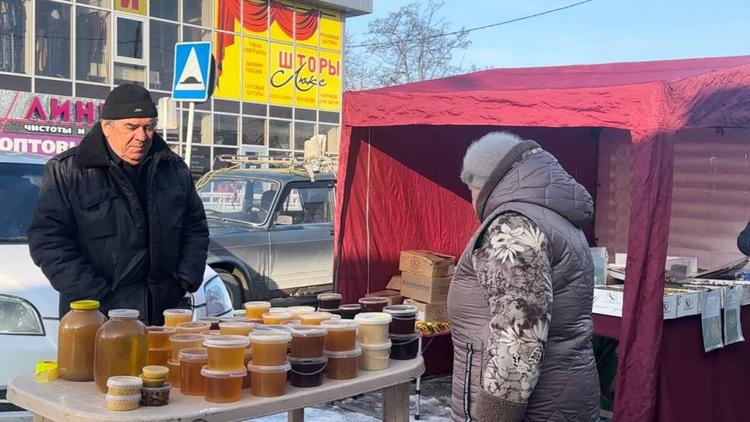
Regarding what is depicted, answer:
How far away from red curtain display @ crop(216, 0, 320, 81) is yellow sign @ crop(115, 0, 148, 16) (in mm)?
2524

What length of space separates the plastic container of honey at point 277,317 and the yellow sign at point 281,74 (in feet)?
76.3

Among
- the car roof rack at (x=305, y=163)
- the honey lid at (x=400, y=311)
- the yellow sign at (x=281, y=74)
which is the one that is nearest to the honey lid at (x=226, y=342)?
the honey lid at (x=400, y=311)

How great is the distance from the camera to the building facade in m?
19.6

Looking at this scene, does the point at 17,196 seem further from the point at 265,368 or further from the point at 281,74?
Result: the point at 281,74

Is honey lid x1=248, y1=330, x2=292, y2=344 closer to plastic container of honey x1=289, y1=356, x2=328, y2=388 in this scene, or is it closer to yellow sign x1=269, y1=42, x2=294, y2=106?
plastic container of honey x1=289, y1=356, x2=328, y2=388

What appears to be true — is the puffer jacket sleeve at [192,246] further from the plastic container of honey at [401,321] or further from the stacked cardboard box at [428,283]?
the stacked cardboard box at [428,283]

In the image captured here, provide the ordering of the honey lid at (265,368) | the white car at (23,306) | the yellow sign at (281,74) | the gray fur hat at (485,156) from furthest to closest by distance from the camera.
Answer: the yellow sign at (281,74), the white car at (23,306), the gray fur hat at (485,156), the honey lid at (265,368)

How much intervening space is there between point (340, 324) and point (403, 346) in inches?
15.6

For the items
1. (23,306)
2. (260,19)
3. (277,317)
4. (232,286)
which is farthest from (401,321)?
(260,19)

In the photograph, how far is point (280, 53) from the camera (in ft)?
84.5

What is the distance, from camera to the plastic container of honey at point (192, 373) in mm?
2289

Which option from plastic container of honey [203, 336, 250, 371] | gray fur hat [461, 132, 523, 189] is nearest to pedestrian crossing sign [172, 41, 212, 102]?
gray fur hat [461, 132, 523, 189]

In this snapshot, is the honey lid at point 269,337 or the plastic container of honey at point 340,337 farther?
the plastic container of honey at point 340,337

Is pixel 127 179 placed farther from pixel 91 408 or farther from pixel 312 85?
pixel 312 85
